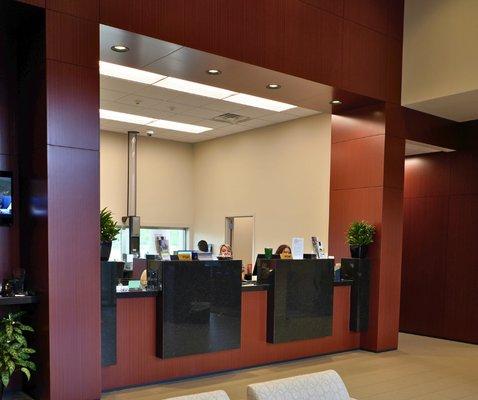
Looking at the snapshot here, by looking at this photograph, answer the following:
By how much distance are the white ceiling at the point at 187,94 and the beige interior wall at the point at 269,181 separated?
0.45m

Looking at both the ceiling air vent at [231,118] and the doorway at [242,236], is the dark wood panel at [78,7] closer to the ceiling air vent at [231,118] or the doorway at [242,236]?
the ceiling air vent at [231,118]

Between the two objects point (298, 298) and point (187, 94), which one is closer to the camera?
point (298, 298)

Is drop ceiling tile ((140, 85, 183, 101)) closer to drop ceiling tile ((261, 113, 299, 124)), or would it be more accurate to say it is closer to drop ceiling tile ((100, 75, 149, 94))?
drop ceiling tile ((100, 75, 149, 94))

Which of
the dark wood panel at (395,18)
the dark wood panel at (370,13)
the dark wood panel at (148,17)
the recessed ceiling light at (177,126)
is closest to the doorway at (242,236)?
the recessed ceiling light at (177,126)

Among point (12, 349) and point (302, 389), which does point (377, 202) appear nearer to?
point (302, 389)

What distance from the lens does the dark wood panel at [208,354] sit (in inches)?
196

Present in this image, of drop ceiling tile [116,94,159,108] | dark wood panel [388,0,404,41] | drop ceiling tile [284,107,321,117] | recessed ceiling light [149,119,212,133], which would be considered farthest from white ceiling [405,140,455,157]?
recessed ceiling light [149,119,212,133]

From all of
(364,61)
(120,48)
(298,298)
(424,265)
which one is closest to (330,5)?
(364,61)

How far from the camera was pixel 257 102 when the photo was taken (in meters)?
9.00

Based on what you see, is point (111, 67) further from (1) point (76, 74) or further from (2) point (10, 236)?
(2) point (10, 236)

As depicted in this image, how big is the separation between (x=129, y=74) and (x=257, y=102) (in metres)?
2.55

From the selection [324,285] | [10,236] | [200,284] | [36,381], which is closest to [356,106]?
[324,285]

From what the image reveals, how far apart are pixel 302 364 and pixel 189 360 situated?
5.20 feet

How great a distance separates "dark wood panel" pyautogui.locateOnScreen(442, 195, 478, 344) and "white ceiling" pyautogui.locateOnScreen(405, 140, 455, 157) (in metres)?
0.86
